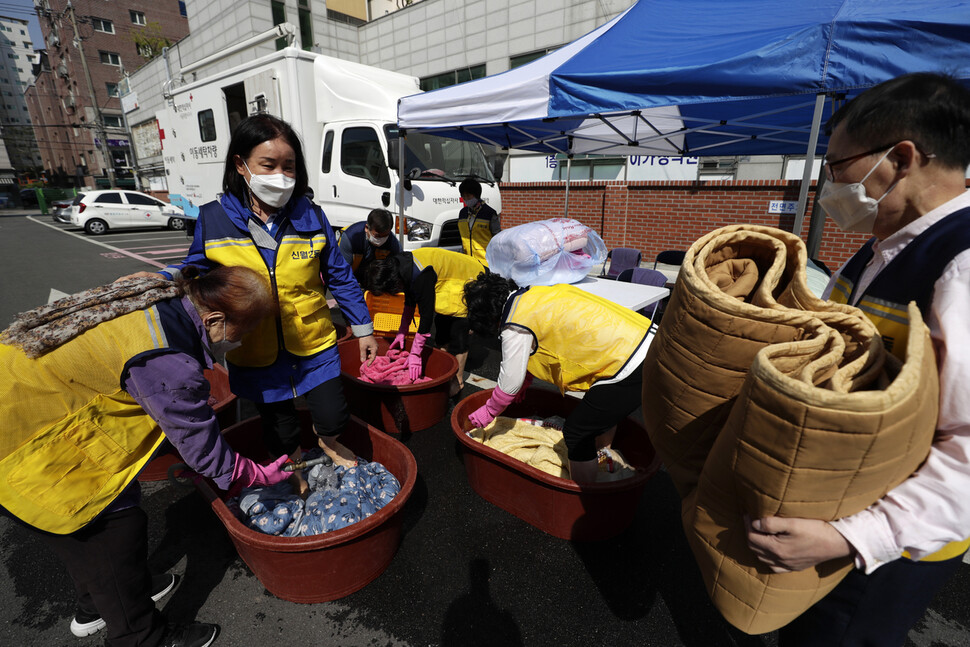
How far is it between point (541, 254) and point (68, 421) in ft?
7.35

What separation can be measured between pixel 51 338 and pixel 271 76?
258 inches

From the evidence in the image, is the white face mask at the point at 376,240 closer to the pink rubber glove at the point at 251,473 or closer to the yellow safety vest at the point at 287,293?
the yellow safety vest at the point at 287,293

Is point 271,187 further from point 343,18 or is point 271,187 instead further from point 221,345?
point 343,18

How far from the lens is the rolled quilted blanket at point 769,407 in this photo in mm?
685

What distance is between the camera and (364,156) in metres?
6.34

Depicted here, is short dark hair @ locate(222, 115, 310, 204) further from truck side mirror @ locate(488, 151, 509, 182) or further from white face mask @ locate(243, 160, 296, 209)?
truck side mirror @ locate(488, 151, 509, 182)

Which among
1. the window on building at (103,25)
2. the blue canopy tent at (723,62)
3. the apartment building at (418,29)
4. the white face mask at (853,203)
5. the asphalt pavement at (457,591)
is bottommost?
the asphalt pavement at (457,591)

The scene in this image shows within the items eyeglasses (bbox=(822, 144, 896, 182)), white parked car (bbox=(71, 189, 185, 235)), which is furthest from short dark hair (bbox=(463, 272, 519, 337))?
white parked car (bbox=(71, 189, 185, 235))

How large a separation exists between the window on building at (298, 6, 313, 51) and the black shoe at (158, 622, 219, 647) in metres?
17.5

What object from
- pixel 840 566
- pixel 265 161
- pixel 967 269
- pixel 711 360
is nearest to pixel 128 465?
pixel 265 161

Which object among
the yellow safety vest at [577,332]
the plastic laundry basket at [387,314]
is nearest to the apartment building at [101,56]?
the plastic laundry basket at [387,314]

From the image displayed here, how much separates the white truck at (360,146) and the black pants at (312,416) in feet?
12.5

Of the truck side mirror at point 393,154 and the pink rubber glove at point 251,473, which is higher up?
the truck side mirror at point 393,154

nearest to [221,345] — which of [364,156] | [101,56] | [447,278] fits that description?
[447,278]
